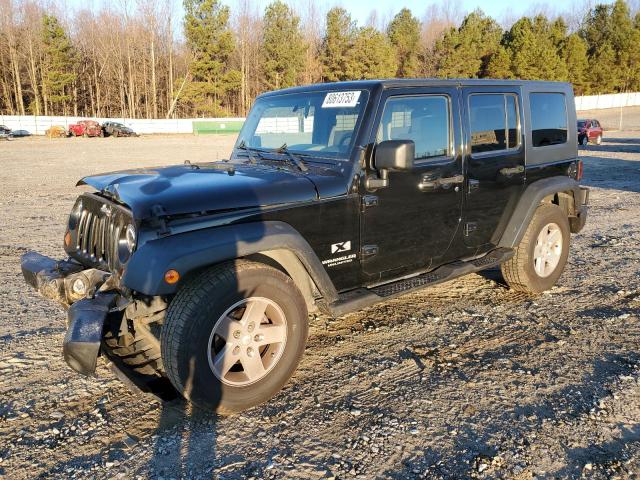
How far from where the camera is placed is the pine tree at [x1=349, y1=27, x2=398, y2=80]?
63.9 metres

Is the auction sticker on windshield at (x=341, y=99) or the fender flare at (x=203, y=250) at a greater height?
the auction sticker on windshield at (x=341, y=99)

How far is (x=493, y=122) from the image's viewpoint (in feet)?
15.9

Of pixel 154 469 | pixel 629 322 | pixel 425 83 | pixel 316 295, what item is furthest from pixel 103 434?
pixel 629 322

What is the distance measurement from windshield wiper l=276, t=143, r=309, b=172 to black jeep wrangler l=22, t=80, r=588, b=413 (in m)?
0.02

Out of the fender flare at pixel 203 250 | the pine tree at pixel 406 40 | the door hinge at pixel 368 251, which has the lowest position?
the door hinge at pixel 368 251

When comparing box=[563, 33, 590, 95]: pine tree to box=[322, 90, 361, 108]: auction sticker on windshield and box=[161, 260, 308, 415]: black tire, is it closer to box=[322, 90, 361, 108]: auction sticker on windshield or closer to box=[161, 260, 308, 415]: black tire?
box=[322, 90, 361, 108]: auction sticker on windshield

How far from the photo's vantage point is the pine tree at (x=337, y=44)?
64.9 meters

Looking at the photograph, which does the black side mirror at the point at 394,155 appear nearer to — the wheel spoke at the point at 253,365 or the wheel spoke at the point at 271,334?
the wheel spoke at the point at 271,334

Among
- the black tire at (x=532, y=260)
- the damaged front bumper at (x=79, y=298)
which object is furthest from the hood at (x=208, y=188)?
the black tire at (x=532, y=260)

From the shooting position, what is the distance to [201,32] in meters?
60.1

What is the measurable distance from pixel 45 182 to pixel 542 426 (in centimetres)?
1489

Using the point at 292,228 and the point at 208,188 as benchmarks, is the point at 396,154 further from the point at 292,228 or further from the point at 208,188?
the point at 208,188

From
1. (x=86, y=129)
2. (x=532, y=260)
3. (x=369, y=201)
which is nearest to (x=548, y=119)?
(x=532, y=260)

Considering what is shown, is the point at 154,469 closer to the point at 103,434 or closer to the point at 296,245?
the point at 103,434
